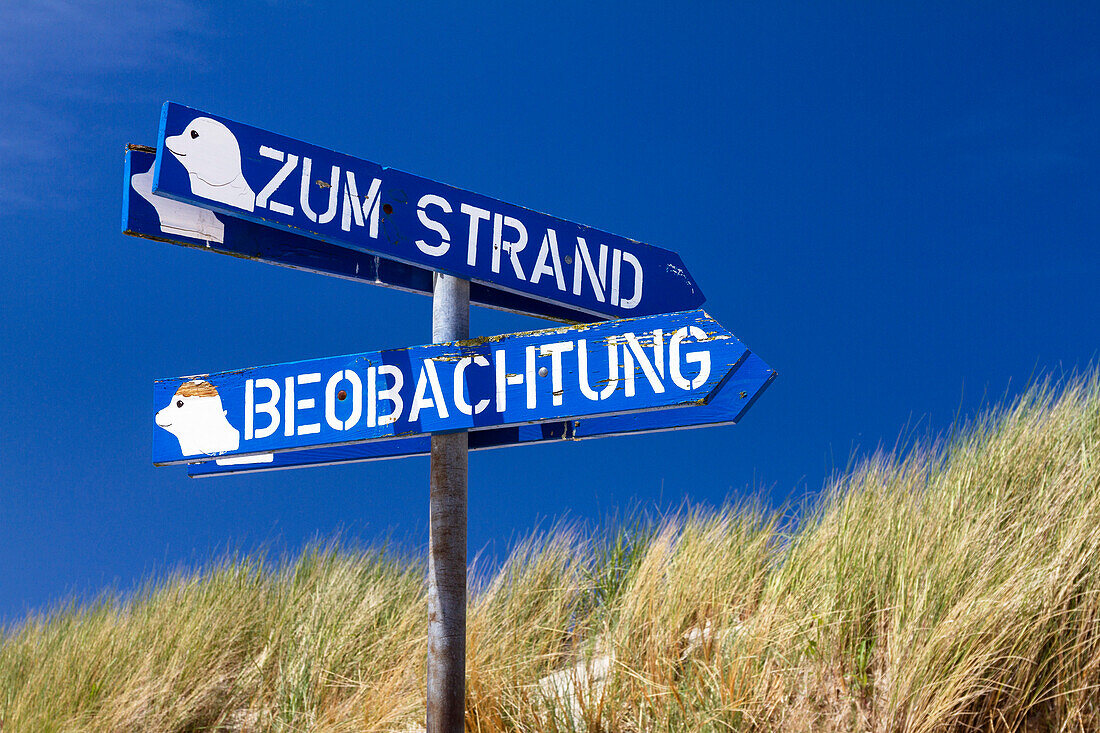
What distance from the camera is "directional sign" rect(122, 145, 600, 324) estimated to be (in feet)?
9.66

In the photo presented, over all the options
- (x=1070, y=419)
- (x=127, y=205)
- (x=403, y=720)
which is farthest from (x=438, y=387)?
(x=1070, y=419)

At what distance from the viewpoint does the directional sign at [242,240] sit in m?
2.95

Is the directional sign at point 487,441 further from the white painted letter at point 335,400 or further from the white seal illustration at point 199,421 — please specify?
the white painted letter at point 335,400

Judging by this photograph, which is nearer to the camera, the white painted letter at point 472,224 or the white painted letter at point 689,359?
the white painted letter at point 689,359

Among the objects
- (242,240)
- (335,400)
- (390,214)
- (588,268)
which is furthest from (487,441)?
(242,240)

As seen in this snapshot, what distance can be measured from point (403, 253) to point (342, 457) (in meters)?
0.89

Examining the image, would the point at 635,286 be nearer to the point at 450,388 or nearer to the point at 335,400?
the point at 450,388

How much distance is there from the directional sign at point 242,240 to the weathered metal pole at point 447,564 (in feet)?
0.84

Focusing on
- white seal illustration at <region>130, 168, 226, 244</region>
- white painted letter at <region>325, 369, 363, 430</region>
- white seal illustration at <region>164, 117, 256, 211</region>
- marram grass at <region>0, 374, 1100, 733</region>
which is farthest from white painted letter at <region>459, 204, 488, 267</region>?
marram grass at <region>0, 374, 1100, 733</region>

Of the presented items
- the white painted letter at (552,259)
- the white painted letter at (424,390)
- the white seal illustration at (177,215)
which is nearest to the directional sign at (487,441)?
the white painted letter at (424,390)

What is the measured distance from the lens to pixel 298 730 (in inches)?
158

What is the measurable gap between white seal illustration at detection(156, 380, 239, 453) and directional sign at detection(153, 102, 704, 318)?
2.33 feet

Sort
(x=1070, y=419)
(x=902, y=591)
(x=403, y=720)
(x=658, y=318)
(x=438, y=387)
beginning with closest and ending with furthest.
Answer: (x=658, y=318) → (x=438, y=387) → (x=902, y=591) → (x=403, y=720) → (x=1070, y=419)

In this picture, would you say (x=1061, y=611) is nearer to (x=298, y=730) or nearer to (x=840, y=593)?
(x=840, y=593)
